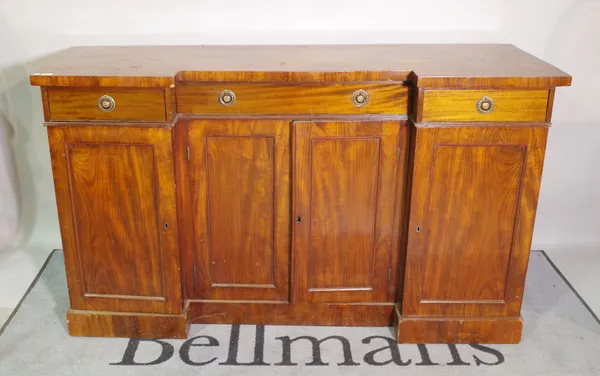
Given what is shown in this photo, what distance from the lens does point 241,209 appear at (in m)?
2.16

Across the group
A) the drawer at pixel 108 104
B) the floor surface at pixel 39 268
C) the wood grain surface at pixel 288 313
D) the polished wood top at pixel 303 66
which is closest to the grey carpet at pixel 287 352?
the wood grain surface at pixel 288 313

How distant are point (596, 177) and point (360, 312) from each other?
1.31 metres

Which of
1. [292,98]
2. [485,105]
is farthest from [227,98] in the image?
[485,105]

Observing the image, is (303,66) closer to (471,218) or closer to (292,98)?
(292,98)

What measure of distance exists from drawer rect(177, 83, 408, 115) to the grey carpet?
810 millimetres

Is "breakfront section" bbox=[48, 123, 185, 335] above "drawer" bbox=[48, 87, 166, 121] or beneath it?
beneath

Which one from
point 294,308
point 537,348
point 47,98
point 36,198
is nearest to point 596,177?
point 537,348

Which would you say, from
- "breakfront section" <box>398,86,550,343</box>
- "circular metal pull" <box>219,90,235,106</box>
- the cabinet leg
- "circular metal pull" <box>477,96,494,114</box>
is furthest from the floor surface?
"circular metal pull" <box>219,90,235,106</box>

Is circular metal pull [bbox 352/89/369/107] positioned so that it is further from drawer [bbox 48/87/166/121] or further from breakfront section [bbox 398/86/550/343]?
drawer [bbox 48/87/166/121]

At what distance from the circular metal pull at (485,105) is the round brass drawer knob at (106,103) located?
1.12 meters

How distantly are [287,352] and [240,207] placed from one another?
0.52 meters

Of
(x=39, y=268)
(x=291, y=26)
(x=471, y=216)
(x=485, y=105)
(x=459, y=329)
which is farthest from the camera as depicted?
(x=39, y=268)

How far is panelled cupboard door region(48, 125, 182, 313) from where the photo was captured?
78.5 inches

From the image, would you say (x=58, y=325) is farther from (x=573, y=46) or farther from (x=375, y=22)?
(x=573, y=46)
